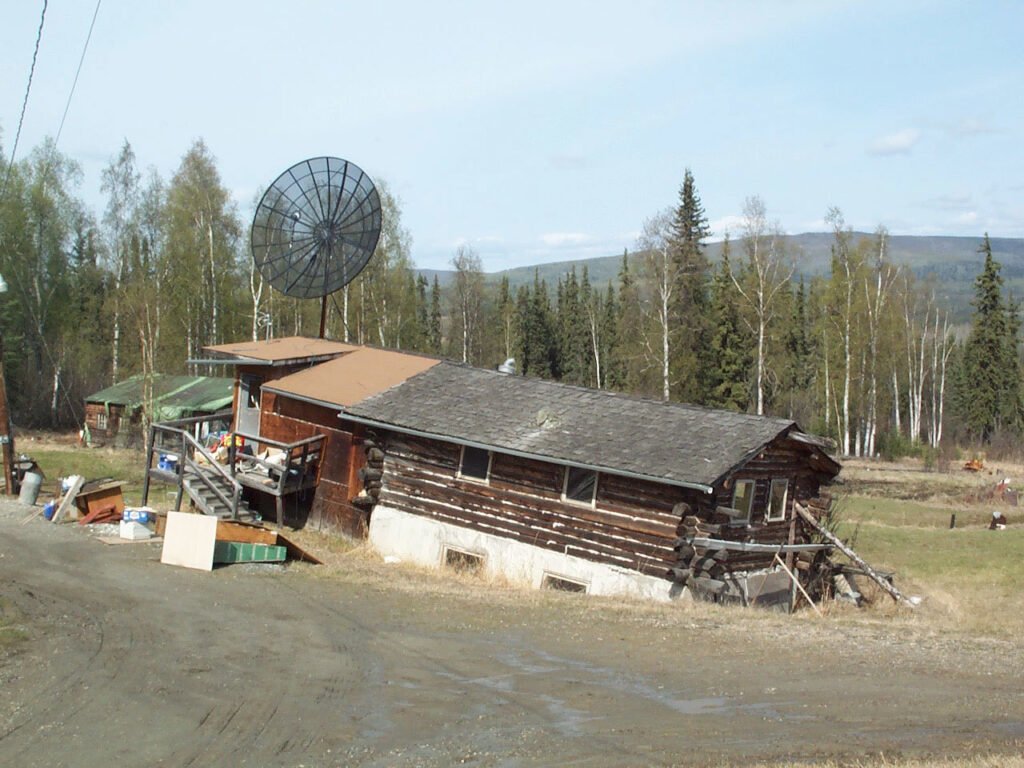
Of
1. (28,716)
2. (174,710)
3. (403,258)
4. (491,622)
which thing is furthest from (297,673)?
(403,258)

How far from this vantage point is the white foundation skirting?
846 inches

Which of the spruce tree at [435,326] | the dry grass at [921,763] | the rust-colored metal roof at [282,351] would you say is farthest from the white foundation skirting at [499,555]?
the spruce tree at [435,326]

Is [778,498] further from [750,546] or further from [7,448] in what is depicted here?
[7,448]

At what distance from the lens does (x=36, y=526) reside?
24.2 m

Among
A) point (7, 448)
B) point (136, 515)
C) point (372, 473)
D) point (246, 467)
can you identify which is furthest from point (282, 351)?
point (7, 448)

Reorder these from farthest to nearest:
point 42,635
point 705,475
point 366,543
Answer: point 366,543
point 705,475
point 42,635

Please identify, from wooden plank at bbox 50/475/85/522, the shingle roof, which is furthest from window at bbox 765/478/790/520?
wooden plank at bbox 50/475/85/522

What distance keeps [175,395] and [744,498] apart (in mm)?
33918

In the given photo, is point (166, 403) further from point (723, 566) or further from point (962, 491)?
point (962, 491)

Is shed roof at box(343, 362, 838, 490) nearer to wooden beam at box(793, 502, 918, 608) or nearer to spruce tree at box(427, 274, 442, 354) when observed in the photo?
wooden beam at box(793, 502, 918, 608)

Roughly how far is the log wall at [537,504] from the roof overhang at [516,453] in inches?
17.4

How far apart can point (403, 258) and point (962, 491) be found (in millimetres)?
31526

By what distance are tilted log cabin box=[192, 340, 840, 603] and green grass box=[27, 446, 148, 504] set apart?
764 centimetres

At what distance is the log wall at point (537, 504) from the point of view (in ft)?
69.6
